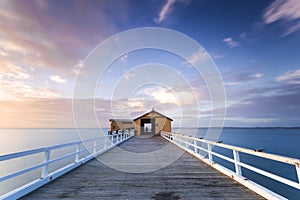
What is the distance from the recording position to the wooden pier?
3086mm

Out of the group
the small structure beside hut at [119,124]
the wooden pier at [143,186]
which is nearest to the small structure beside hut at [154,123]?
the small structure beside hut at [119,124]

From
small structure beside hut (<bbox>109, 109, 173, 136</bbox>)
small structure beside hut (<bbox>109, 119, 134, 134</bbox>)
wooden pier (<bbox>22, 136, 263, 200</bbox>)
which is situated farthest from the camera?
small structure beside hut (<bbox>109, 119, 134, 134</bbox>)

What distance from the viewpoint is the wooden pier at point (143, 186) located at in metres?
3.09

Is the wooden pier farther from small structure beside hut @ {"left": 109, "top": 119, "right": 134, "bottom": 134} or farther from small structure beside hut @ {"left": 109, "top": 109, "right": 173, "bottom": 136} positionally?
small structure beside hut @ {"left": 109, "top": 119, "right": 134, "bottom": 134}

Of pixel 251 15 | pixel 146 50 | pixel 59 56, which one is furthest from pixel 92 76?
pixel 251 15

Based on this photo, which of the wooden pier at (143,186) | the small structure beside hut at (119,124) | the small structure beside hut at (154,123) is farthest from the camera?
the small structure beside hut at (119,124)

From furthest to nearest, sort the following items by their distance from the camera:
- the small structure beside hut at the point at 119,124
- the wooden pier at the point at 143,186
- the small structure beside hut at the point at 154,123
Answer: the small structure beside hut at the point at 119,124 < the small structure beside hut at the point at 154,123 < the wooden pier at the point at 143,186

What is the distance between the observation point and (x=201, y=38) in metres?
12.8

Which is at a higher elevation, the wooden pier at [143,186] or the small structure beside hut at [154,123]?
the small structure beside hut at [154,123]

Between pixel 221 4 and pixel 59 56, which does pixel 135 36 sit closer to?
pixel 59 56

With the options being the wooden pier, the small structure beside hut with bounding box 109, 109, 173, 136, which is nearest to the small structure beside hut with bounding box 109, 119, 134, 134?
the small structure beside hut with bounding box 109, 109, 173, 136

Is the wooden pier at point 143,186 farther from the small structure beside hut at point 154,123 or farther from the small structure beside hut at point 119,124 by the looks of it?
the small structure beside hut at point 119,124

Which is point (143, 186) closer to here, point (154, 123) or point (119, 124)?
point (154, 123)

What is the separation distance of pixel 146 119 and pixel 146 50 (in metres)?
12.4
